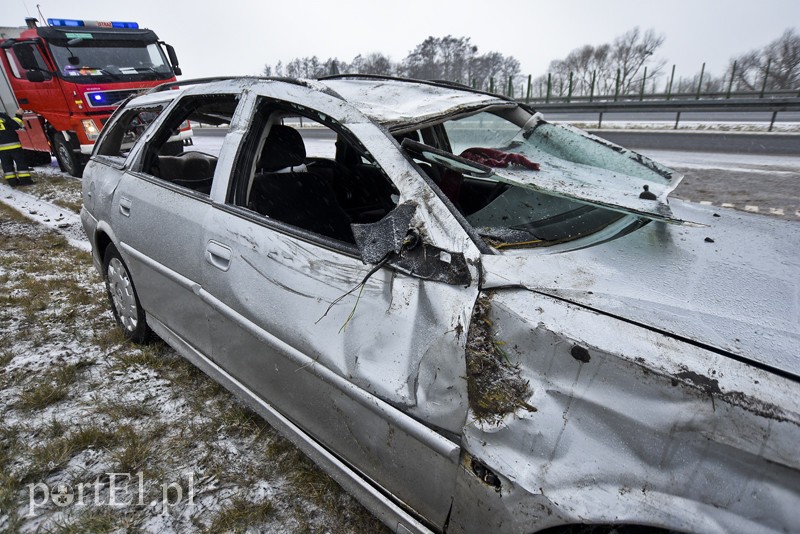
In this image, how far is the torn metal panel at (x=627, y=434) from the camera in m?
0.88

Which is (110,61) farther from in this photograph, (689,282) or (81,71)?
(689,282)

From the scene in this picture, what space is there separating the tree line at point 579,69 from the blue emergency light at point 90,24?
129 inches

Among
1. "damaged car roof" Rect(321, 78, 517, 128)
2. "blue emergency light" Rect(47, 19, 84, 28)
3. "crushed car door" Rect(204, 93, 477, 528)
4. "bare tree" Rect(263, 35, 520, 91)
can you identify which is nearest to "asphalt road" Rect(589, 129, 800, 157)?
"damaged car roof" Rect(321, 78, 517, 128)

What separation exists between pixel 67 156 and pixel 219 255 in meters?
9.92

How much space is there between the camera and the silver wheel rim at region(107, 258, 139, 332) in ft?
9.05

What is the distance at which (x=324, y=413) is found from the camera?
5.17 ft

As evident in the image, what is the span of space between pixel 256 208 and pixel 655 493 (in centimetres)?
181

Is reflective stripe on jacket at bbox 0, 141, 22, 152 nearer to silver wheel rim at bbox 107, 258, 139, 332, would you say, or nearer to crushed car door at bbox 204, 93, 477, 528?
silver wheel rim at bbox 107, 258, 139, 332

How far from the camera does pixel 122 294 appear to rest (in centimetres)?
287

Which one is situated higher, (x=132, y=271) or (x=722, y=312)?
(x=722, y=312)

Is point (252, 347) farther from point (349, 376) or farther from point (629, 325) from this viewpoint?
point (629, 325)

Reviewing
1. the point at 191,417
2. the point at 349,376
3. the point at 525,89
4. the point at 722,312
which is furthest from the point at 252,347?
the point at 525,89
